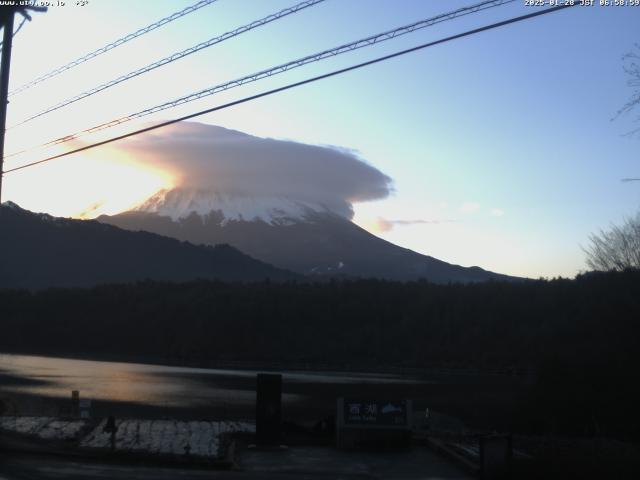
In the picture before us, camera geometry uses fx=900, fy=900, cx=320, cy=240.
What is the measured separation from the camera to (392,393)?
6366cm

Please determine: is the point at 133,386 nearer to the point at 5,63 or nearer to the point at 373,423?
the point at 373,423

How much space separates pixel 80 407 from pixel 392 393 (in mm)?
37293

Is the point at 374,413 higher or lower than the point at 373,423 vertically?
higher

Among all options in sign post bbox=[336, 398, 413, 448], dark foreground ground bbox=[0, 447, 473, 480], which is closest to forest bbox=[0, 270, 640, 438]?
sign post bbox=[336, 398, 413, 448]

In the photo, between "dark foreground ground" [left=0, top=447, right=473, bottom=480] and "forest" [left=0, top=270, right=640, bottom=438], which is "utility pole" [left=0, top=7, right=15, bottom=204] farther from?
"forest" [left=0, top=270, right=640, bottom=438]

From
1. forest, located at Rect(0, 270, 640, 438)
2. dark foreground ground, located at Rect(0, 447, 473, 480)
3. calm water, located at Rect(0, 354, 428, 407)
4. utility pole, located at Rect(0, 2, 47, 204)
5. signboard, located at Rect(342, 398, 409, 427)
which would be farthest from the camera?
forest, located at Rect(0, 270, 640, 438)

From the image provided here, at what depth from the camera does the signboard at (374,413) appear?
2122cm

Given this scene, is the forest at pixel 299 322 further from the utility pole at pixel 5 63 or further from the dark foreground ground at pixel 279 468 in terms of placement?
the utility pole at pixel 5 63

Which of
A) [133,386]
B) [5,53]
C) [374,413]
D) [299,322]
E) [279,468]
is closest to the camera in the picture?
[279,468]

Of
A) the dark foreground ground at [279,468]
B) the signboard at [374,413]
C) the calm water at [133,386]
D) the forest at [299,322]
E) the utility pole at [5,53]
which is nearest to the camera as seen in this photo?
the dark foreground ground at [279,468]

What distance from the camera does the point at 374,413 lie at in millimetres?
21312

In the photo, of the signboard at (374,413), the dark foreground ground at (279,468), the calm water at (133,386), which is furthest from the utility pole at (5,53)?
the calm water at (133,386)

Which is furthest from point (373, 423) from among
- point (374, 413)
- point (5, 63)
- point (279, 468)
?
point (5, 63)

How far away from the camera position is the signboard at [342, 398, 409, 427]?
2122cm
